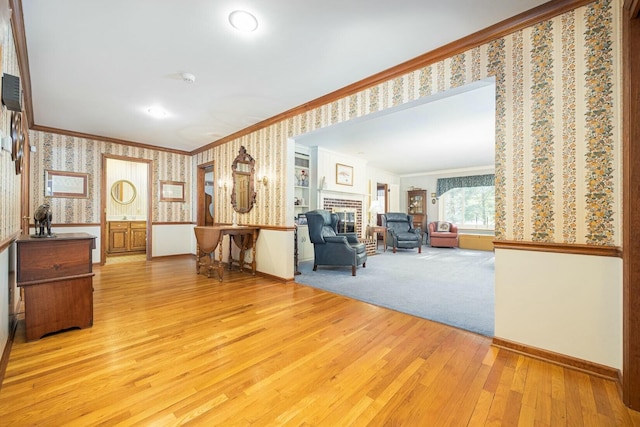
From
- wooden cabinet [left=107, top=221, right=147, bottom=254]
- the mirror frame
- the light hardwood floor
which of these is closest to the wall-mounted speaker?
the light hardwood floor

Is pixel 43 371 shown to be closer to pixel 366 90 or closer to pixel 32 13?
pixel 32 13

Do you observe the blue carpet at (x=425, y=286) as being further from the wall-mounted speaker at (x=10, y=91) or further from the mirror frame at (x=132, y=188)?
the mirror frame at (x=132, y=188)

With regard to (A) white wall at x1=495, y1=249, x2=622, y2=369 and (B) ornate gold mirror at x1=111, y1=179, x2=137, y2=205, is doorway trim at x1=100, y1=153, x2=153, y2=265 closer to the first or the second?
(B) ornate gold mirror at x1=111, y1=179, x2=137, y2=205

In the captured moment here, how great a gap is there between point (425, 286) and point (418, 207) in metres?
5.73

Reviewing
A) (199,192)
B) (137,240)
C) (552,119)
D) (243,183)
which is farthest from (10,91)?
(137,240)

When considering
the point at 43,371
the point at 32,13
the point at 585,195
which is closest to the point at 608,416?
the point at 585,195

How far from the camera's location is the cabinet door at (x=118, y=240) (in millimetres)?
5980

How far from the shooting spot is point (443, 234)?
7453mm

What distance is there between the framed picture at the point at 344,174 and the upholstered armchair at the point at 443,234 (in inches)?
123

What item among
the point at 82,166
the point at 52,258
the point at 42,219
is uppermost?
the point at 82,166

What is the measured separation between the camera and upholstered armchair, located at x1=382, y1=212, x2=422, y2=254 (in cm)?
660

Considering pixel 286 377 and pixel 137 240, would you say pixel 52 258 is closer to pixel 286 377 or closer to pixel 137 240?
pixel 286 377

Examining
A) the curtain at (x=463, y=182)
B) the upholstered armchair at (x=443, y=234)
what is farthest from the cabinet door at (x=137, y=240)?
the curtain at (x=463, y=182)

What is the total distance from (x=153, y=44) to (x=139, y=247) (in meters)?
5.58
